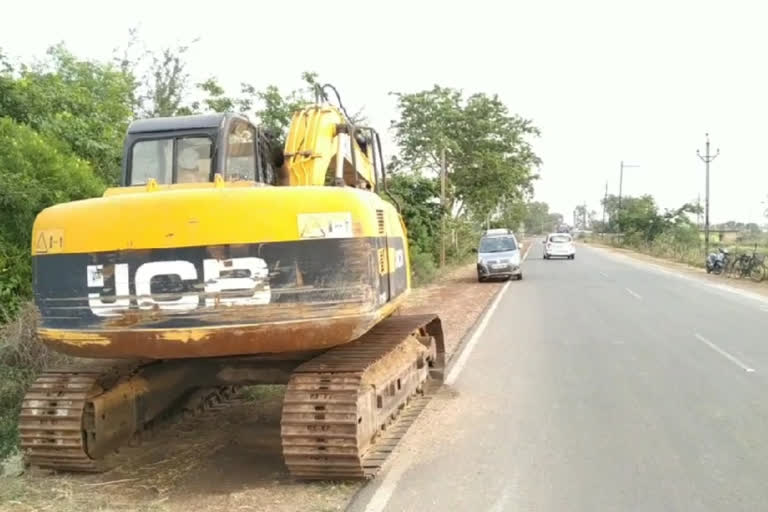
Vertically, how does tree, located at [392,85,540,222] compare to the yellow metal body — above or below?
above

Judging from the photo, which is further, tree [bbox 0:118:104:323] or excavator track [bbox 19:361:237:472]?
tree [bbox 0:118:104:323]

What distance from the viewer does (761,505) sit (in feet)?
16.0

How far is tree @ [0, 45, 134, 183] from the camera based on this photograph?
12.5 metres

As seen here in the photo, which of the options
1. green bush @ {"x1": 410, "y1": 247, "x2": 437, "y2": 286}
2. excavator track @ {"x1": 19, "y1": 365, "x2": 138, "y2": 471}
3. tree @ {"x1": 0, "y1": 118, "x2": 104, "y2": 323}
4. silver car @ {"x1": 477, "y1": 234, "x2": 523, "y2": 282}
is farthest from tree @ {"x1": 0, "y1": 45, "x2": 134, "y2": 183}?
silver car @ {"x1": 477, "y1": 234, "x2": 523, "y2": 282}

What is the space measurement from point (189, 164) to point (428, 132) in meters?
32.0

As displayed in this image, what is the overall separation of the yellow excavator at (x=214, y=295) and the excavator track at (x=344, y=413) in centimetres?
1

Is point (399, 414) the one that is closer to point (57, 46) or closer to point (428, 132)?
point (57, 46)

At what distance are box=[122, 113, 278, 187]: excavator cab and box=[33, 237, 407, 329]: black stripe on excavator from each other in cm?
129

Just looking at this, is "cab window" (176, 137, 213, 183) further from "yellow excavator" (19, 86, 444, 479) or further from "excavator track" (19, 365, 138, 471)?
"excavator track" (19, 365, 138, 471)

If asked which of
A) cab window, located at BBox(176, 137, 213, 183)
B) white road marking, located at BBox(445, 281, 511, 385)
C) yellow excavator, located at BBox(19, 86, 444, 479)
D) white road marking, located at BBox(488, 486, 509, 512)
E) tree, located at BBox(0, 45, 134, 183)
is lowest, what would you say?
white road marking, located at BBox(445, 281, 511, 385)

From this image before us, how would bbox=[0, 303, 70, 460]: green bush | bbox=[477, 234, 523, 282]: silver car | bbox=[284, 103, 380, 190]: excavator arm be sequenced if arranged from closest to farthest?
bbox=[284, 103, 380, 190]: excavator arm < bbox=[0, 303, 70, 460]: green bush < bbox=[477, 234, 523, 282]: silver car

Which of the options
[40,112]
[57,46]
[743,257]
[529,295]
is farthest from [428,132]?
[40,112]

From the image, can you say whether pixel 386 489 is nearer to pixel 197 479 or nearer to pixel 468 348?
pixel 197 479

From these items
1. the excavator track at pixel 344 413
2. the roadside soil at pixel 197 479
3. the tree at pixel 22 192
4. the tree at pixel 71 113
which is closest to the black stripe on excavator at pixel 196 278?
the excavator track at pixel 344 413
